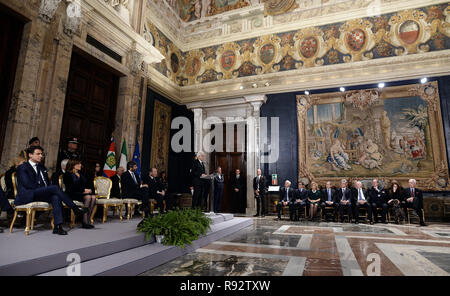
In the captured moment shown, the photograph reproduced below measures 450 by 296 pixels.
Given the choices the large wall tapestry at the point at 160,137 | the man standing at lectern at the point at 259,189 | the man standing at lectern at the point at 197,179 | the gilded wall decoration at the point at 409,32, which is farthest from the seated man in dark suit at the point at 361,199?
the large wall tapestry at the point at 160,137

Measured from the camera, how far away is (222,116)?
11.5 metres

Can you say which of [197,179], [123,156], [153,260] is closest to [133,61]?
[123,156]

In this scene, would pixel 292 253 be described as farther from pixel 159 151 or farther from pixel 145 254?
pixel 159 151

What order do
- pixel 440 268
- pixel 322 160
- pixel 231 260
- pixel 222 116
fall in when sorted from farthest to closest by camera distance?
pixel 222 116
pixel 322 160
pixel 231 260
pixel 440 268

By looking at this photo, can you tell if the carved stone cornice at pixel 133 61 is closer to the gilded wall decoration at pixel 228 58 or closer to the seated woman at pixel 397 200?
the gilded wall decoration at pixel 228 58

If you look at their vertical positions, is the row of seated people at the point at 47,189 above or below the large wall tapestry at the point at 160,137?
below

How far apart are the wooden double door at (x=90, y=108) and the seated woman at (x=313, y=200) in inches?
261

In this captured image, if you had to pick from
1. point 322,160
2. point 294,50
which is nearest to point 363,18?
point 294,50

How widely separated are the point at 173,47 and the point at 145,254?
10634 mm

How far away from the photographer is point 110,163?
7305 mm

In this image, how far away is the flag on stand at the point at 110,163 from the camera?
7252 mm

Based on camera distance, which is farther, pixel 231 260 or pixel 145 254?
pixel 231 260

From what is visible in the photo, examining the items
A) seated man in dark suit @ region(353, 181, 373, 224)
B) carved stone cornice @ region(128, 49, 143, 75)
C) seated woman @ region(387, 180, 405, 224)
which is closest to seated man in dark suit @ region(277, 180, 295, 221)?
seated man in dark suit @ region(353, 181, 373, 224)

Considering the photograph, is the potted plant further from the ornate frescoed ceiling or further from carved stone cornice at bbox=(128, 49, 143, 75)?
the ornate frescoed ceiling
